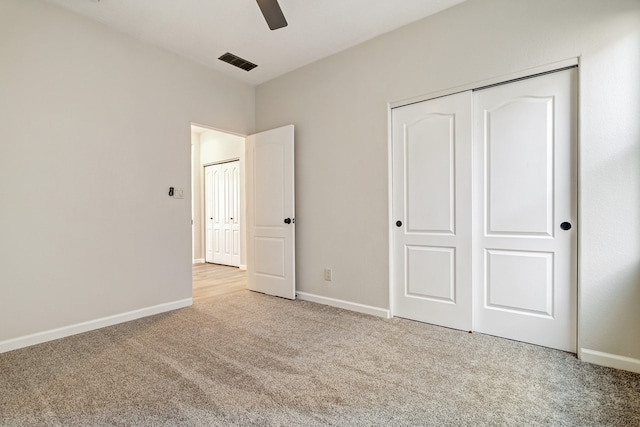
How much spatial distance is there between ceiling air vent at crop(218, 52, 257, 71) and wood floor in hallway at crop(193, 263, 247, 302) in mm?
2880

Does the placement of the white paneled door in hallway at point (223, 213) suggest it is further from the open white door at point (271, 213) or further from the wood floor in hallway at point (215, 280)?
the open white door at point (271, 213)

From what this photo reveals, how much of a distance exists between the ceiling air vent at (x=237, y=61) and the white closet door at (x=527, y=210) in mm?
2555

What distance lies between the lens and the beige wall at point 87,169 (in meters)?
2.48

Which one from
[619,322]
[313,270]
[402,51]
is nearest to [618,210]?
[619,322]

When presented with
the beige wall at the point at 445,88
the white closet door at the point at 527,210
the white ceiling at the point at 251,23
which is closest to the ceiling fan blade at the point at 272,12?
the white ceiling at the point at 251,23

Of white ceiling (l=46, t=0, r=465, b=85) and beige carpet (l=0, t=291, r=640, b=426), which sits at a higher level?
white ceiling (l=46, t=0, r=465, b=85)

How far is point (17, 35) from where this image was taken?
8.13 ft

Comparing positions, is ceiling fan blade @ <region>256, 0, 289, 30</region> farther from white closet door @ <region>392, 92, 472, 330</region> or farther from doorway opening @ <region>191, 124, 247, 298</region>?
doorway opening @ <region>191, 124, 247, 298</region>

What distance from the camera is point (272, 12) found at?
2.05m

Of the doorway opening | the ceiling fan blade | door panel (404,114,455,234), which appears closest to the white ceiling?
the ceiling fan blade

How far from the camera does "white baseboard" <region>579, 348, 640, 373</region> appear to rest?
79.1 inches

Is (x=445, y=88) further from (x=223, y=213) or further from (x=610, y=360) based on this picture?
(x=223, y=213)

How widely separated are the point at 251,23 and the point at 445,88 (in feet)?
6.18

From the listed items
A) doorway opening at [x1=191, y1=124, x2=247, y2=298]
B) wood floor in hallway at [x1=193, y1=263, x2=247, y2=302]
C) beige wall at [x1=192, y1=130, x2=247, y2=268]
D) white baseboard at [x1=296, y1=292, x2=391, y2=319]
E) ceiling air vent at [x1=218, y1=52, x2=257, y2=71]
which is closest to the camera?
white baseboard at [x1=296, y1=292, x2=391, y2=319]
